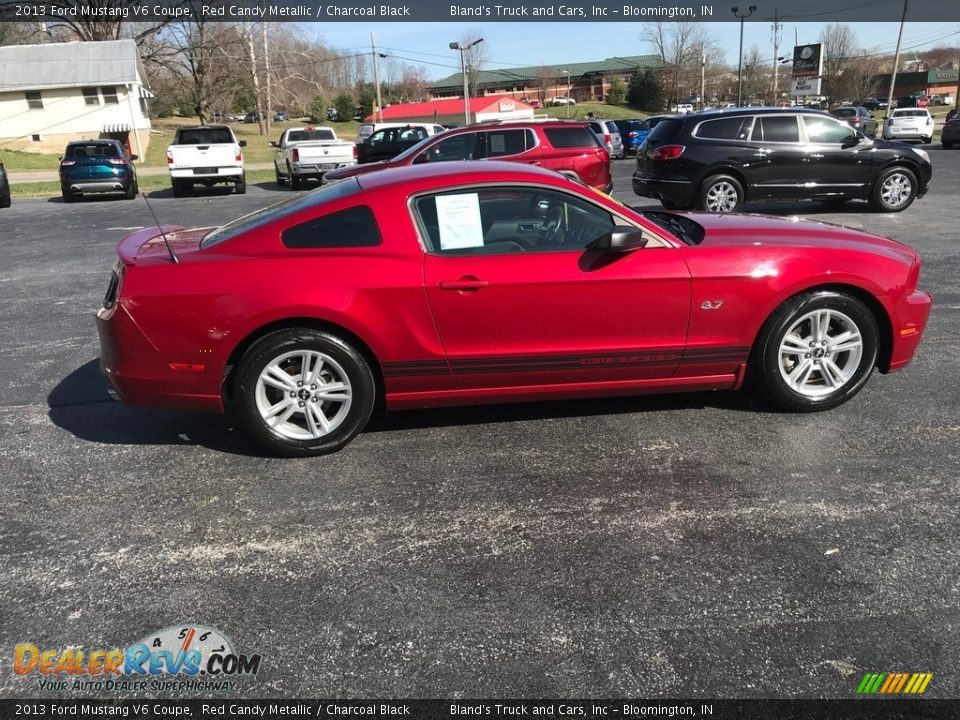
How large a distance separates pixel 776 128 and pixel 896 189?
2330 mm

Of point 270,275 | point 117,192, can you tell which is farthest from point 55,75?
point 270,275

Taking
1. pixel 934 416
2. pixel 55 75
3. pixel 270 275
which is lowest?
pixel 934 416

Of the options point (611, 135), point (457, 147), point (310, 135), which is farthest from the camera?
point (611, 135)

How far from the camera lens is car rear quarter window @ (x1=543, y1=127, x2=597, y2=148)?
13.7m

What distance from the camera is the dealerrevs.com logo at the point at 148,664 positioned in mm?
2559

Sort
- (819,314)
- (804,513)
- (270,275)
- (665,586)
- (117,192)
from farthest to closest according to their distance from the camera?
(117,192) → (819,314) → (270,275) → (804,513) → (665,586)

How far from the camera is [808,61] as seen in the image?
63.8 metres

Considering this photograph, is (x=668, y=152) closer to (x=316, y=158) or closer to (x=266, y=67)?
(x=316, y=158)


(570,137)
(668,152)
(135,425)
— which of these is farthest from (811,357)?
(570,137)

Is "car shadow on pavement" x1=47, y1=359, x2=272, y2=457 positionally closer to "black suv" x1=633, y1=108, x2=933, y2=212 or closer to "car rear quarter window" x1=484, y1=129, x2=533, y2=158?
"black suv" x1=633, y1=108, x2=933, y2=212

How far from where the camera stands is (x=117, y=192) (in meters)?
20.5

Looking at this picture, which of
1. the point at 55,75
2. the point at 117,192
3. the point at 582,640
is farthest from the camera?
the point at 55,75

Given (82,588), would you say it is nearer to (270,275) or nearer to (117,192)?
(270,275)

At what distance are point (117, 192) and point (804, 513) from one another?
20.9 metres
